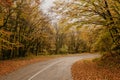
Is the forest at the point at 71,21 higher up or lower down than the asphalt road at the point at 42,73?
higher up

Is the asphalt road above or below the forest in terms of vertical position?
below

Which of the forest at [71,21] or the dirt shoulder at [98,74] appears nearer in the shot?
the dirt shoulder at [98,74]

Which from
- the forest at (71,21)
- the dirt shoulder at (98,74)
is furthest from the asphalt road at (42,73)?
the forest at (71,21)

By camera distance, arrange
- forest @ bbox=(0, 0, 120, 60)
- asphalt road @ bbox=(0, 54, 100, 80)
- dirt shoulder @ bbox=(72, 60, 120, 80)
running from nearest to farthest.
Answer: dirt shoulder @ bbox=(72, 60, 120, 80), asphalt road @ bbox=(0, 54, 100, 80), forest @ bbox=(0, 0, 120, 60)

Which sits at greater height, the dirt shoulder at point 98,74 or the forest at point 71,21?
the forest at point 71,21

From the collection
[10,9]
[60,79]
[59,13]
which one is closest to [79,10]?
[59,13]

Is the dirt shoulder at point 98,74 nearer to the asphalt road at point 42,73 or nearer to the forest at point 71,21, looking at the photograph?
the asphalt road at point 42,73

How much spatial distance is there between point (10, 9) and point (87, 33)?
11210 mm

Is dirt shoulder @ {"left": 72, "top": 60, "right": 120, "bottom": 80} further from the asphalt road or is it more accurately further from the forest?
the forest

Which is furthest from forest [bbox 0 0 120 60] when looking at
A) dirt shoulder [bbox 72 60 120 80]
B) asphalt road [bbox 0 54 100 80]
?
asphalt road [bbox 0 54 100 80]

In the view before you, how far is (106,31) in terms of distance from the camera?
18.3 m

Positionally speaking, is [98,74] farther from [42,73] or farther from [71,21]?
[71,21]

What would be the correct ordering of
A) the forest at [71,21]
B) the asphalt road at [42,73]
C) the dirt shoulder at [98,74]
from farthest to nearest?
the forest at [71,21] → the asphalt road at [42,73] → the dirt shoulder at [98,74]

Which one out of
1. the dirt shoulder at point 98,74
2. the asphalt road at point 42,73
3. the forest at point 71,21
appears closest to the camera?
the dirt shoulder at point 98,74
